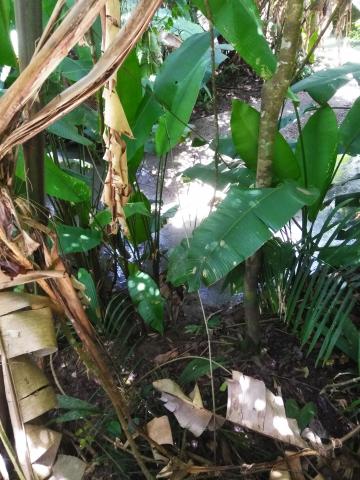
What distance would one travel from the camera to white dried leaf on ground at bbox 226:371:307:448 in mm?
804

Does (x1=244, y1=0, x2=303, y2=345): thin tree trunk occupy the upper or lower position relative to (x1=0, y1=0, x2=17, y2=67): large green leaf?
lower

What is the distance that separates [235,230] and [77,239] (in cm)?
55

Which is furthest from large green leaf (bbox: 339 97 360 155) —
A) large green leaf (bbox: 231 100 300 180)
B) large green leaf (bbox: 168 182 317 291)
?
large green leaf (bbox: 168 182 317 291)

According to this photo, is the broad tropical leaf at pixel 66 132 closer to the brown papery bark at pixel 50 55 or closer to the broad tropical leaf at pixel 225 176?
the broad tropical leaf at pixel 225 176

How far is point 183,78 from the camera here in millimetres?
1181

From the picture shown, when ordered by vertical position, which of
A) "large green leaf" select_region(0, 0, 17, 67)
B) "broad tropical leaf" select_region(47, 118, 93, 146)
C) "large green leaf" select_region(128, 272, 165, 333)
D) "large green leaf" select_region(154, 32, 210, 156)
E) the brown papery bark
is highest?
"large green leaf" select_region(0, 0, 17, 67)

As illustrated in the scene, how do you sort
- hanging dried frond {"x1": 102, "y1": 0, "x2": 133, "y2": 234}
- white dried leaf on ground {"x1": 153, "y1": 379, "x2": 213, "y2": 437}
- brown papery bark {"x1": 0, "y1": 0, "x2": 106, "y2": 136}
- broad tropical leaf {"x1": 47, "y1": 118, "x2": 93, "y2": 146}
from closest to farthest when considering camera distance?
brown papery bark {"x1": 0, "y1": 0, "x2": 106, "y2": 136}, hanging dried frond {"x1": 102, "y1": 0, "x2": 133, "y2": 234}, white dried leaf on ground {"x1": 153, "y1": 379, "x2": 213, "y2": 437}, broad tropical leaf {"x1": 47, "y1": 118, "x2": 93, "y2": 146}

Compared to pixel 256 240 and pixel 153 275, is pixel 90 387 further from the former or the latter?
pixel 256 240

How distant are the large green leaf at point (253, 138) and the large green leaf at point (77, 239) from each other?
0.50 m

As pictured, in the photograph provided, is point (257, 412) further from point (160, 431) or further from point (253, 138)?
point (253, 138)

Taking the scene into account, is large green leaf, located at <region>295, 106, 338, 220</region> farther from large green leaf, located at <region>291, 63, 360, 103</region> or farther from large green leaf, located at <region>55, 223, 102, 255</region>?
large green leaf, located at <region>55, 223, 102, 255</region>

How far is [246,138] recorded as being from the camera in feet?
3.67

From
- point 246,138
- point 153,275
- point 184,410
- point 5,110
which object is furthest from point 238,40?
point 153,275

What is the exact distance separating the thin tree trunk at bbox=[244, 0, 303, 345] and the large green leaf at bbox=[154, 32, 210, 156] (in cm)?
28
